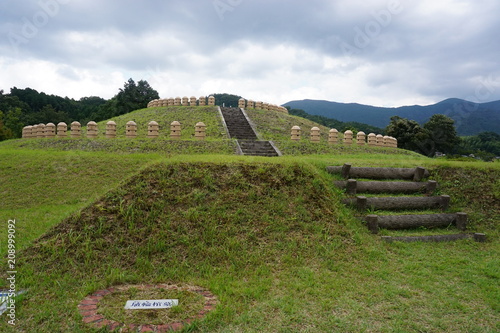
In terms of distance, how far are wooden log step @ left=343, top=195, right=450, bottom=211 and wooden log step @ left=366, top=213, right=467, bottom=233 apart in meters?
0.43

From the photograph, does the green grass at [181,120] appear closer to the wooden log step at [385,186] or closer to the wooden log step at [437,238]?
the wooden log step at [385,186]

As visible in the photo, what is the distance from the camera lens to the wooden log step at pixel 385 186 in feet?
22.7

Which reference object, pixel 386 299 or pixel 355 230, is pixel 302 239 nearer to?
pixel 355 230

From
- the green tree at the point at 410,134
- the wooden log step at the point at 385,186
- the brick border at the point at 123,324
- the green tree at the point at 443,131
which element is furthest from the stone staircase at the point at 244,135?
the green tree at the point at 443,131

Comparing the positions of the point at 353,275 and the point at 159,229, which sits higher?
the point at 159,229

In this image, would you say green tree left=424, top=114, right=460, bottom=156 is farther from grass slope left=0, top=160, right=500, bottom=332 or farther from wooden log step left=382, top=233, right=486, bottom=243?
grass slope left=0, top=160, right=500, bottom=332

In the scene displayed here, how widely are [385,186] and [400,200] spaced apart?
564 mm

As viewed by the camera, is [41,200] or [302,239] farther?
[41,200]

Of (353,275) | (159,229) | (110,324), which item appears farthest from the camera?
(159,229)

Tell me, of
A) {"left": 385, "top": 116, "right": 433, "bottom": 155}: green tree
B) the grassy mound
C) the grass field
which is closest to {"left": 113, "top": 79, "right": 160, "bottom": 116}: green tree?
the grassy mound

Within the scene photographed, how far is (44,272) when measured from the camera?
419 cm

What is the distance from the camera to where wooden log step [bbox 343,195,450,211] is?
647 cm

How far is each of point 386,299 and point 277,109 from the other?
76.4ft

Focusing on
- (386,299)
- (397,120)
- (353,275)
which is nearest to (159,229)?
(353,275)
